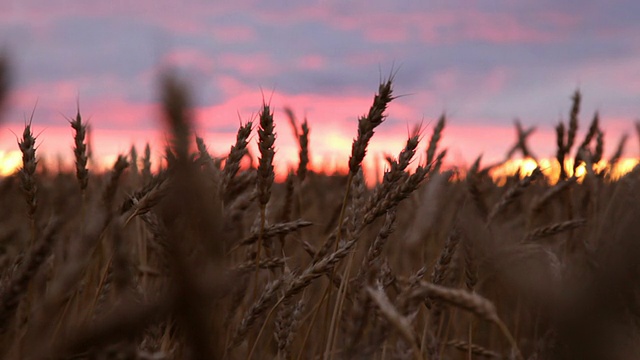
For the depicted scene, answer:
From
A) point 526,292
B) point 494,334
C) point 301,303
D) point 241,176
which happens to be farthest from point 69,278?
point 494,334

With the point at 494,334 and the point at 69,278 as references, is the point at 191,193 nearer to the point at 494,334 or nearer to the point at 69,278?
the point at 69,278

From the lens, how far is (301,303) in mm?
1905

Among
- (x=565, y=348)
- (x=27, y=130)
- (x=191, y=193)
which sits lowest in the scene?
(x=565, y=348)

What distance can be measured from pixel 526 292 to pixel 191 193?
0.36 m

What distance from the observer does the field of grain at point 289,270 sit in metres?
0.48

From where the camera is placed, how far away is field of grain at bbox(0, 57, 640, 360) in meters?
0.48

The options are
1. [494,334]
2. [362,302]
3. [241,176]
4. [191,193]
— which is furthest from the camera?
[494,334]

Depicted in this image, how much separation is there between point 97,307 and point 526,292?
160cm

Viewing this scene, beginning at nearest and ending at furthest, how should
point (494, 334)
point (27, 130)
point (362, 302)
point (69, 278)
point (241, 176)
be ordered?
point (69, 278) → point (362, 302) → point (27, 130) → point (241, 176) → point (494, 334)

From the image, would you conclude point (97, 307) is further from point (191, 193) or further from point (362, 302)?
point (191, 193)

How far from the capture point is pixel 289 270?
1.88 metres

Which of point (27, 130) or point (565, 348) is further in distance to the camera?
point (27, 130)

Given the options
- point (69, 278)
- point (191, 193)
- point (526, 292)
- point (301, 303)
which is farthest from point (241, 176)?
point (191, 193)

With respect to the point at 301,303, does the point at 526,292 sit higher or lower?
higher
